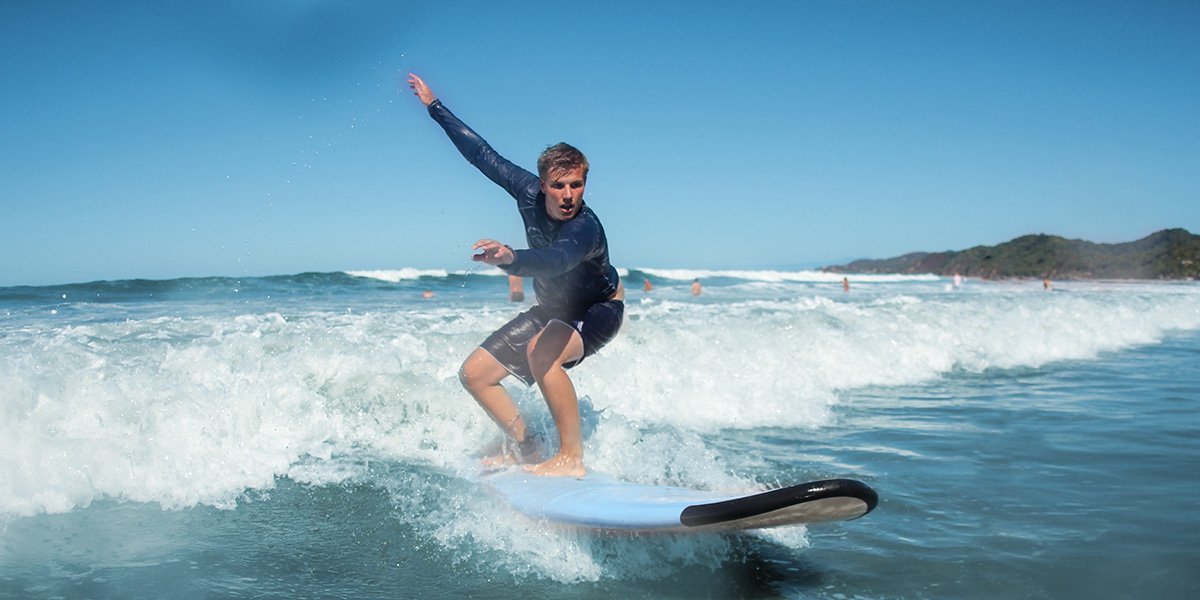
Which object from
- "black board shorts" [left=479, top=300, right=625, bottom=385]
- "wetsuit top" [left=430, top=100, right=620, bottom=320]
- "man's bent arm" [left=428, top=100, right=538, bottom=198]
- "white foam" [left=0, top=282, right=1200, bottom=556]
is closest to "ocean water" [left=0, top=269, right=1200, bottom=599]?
"white foam" [left=0, top=282, right=1200, bottom=556]

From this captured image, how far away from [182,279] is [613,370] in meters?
22.6

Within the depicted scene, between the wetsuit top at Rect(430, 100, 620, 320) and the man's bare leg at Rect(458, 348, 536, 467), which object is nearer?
the wetsuit top at Rect(430, 100, 620, 320)

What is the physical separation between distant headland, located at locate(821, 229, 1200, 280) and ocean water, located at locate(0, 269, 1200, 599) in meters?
43.6

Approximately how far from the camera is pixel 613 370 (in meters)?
8.36

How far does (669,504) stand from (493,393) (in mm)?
1546

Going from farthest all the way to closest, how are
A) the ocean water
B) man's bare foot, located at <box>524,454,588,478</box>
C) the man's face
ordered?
man's bare foot, located at <box>524,454,588,478</box>
the man's face
the ocean water

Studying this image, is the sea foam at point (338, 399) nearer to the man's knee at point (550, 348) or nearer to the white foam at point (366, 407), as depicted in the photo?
the white foam at point (366, 407)

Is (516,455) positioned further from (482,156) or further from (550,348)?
(482,156)

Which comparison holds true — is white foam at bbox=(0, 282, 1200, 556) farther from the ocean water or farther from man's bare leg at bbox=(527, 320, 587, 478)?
man's bare leg at bbox=(527, 320, 587, 478)

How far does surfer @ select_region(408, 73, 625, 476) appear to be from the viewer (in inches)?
153

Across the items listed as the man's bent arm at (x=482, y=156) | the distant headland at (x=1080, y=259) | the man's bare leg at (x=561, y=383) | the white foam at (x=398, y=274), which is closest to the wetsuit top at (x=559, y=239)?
the man's bent arm at (x=482, y=156)

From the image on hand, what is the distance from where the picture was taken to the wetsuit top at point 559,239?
12.4ft

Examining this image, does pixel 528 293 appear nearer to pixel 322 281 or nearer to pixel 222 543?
pixel 322 281

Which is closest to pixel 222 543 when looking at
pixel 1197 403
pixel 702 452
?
pixel 702 452
